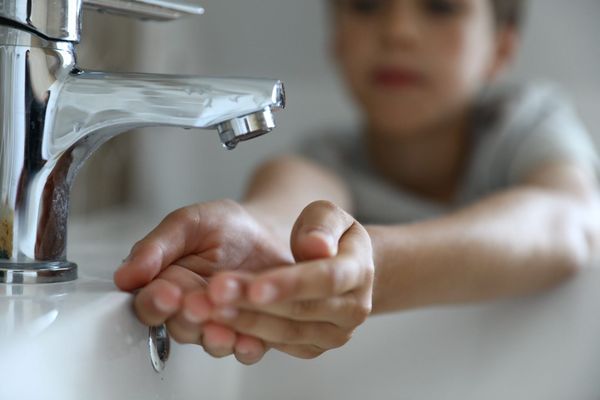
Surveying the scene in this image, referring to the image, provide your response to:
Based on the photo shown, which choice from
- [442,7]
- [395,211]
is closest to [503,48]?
[442,7]

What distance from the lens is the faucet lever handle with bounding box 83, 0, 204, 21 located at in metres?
0.40

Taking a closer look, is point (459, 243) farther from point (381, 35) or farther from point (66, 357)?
point (381, 35)

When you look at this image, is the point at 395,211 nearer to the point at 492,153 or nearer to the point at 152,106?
the point at 492,153

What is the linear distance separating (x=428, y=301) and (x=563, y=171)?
35cm

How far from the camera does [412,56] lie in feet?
2.86

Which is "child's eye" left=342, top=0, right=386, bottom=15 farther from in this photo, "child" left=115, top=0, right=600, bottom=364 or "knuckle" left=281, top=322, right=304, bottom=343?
"knuckle" left=281, top=322, right=304, bottom=343

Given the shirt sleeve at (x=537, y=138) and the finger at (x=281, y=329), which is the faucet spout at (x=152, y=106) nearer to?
the finger at (x=281, y=329)

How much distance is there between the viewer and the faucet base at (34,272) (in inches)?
14.5

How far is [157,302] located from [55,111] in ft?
0.35

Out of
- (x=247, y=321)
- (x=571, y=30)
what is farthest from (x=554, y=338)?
(x=571, y=30)

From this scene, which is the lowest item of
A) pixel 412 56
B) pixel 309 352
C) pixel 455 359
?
pixel 455 359

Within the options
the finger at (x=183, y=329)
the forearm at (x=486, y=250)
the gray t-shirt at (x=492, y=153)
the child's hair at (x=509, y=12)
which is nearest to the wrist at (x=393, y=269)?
the forearm at (x=486, y=250)

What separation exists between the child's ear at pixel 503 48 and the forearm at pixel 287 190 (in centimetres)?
28

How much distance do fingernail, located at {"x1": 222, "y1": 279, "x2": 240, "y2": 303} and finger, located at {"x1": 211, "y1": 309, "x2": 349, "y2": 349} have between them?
2 cm
